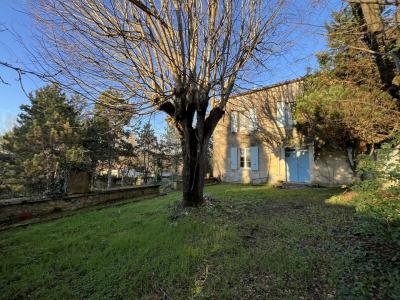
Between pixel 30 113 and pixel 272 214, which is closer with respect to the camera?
pixel 272 214

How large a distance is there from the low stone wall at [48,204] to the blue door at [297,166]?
28.5ft

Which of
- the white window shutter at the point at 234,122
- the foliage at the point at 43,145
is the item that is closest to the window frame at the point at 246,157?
the white window shutter at the point at 234,122

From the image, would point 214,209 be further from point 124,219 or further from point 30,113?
point 30,113

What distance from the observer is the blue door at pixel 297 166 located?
1252cm

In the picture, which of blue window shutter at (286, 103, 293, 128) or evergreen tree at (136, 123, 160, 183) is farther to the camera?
evergreen tree at (136, 123, 160, 183)

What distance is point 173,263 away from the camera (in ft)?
11.2

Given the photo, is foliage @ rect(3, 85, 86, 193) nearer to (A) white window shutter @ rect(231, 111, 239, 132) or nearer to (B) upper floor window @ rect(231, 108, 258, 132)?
(A) white window shutter @ rect(231, 111, 239, 132)

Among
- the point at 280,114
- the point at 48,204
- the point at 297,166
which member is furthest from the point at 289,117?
the point at 48,204

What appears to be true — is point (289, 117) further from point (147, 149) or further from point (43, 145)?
point (43, 145)

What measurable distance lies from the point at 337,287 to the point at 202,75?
515 cm

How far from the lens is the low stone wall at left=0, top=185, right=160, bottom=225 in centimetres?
561

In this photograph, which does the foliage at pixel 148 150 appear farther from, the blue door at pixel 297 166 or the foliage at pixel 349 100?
the foliage at pixel 349 100

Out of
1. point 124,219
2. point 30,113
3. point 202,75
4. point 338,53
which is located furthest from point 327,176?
point 30,113

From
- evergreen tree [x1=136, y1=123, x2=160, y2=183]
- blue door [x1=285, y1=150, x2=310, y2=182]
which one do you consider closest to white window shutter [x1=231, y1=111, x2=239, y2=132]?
blue door [x1=285, y1=150, x2=310, y2=182]
